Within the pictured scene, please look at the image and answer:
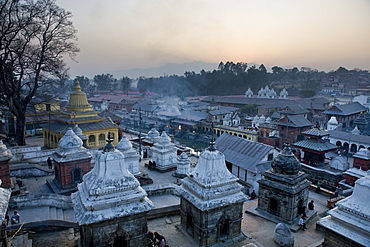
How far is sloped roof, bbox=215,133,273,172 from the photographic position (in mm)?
18766

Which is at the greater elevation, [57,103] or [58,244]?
[57,103]

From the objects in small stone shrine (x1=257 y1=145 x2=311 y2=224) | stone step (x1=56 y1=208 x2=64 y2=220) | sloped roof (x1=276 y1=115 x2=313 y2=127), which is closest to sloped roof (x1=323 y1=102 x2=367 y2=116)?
sloped roof (x1=276 y1=115 x2=313 y2=127)

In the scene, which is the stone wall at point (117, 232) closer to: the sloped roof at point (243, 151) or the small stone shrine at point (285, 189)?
the small stone shrine at point (285, 189)

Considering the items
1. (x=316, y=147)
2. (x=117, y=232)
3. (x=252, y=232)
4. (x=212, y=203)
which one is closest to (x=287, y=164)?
(x=252, y=232)

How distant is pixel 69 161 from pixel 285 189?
1188 cm

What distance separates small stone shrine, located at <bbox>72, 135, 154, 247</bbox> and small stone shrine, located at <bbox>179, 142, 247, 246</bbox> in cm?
190

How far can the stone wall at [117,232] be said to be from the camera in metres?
8.11

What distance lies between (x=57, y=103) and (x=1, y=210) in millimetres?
33876

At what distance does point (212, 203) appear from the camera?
930cm

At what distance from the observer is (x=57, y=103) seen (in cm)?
3791

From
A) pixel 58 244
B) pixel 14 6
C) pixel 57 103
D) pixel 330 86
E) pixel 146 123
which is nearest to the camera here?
pixel 58 244

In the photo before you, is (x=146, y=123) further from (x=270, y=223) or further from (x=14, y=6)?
(x=270, y=223)

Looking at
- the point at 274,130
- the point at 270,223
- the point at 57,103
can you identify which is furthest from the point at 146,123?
the point at 270,223

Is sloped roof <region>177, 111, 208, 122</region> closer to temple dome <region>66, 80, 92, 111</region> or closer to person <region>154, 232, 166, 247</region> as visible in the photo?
temple dome <region>66, 80, 92, 111</region>
